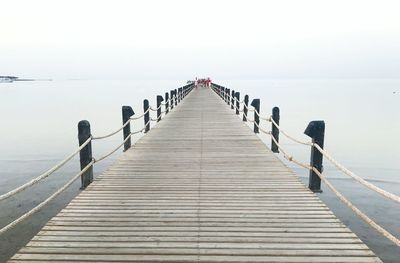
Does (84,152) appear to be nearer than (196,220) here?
No

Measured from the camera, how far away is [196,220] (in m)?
4.66

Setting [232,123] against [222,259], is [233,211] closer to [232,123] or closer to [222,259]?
[222,259]

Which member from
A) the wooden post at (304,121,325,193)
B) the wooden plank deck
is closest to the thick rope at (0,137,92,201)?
the wooden plank deck

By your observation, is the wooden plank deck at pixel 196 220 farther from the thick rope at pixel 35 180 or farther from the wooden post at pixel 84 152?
the thick rope at pixel 35 180

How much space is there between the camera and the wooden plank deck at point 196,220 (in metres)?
3.77

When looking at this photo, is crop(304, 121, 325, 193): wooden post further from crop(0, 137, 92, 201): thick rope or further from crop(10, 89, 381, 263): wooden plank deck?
crop(0, 137, 92, 201): thick rope

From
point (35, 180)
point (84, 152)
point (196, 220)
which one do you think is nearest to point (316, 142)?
point (196, 220)

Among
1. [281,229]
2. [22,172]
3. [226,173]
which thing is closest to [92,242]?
[281,229]

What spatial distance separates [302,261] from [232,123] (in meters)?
10.7

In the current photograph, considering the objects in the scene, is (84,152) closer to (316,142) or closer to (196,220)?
(196,220)

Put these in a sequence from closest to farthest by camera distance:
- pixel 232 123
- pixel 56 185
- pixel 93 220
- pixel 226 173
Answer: pixel 93 220 < pixel 226 173 < pixel 56 185 < pixel 232 123

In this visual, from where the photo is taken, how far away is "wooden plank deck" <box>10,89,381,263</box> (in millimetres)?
3768

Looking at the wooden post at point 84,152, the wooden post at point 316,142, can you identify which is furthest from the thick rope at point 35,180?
the wooden post at point 316,142

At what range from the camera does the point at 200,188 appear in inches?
239
